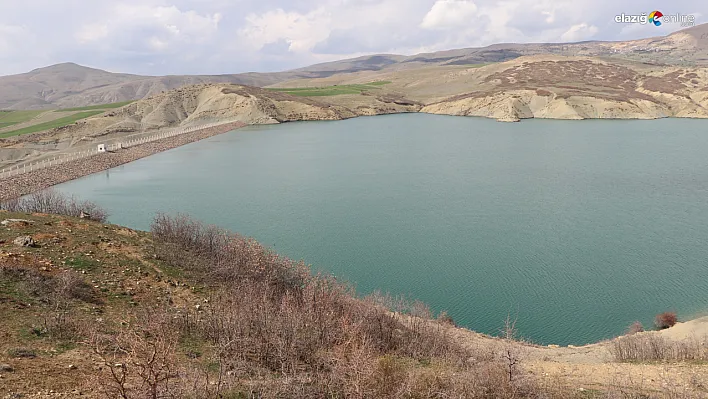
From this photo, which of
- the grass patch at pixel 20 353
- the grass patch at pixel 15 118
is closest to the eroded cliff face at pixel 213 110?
the grass patch at pixel 15 118

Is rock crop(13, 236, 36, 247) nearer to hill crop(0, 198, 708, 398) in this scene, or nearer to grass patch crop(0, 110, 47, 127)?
hill crop(0, 198, 708, 398)

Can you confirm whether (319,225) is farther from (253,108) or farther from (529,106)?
(529,106)

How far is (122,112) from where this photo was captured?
314 ft

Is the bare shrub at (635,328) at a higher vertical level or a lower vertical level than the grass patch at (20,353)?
lower

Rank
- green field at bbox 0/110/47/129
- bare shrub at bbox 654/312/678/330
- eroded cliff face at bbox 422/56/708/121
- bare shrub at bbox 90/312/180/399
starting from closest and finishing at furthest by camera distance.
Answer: bare shrub at bbox 90/312/180/399 → bare shrub at bbox 654/312/678/330 → green field at bbox 0/110/47/129 → eroded cliff face at bbox 422/56/708/121

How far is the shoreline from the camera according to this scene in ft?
135

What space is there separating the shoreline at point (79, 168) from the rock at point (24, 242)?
23.6 meters

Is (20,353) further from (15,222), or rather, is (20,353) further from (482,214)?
(482,214)

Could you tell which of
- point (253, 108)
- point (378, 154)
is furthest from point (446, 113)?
point (378, 154)

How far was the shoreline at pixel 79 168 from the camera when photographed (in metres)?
41.3

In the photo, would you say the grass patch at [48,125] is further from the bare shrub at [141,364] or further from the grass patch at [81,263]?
the bare shrub at [141,364]

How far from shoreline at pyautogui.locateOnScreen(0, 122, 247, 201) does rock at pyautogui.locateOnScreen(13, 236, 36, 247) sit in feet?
77.6

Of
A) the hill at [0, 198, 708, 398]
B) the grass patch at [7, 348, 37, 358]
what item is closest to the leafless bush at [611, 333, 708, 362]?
the hill at [0, 198, 708, 398]

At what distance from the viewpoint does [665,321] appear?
59.8ft
